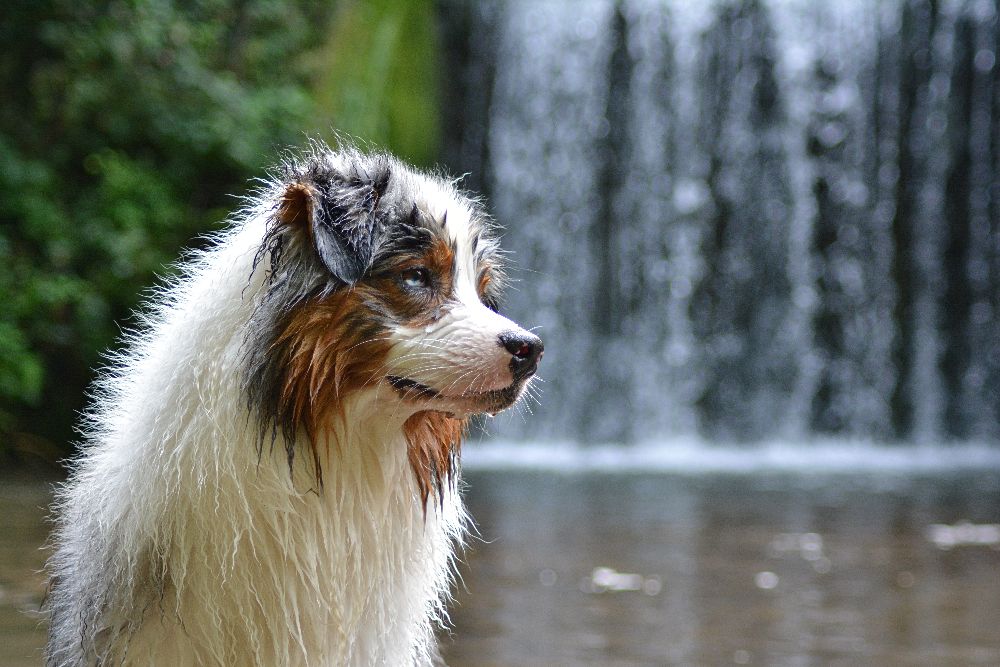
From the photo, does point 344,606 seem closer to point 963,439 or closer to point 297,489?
point 297,489

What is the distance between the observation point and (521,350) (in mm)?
2607

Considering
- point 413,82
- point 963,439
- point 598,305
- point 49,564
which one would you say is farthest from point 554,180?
point 49,564

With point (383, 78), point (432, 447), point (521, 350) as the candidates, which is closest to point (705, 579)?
point (432, 447)

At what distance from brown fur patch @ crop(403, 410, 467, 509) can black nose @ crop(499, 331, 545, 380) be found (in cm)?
22

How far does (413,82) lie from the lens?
14.4 m

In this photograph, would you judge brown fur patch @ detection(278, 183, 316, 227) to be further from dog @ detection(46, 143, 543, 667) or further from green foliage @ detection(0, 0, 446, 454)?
green foliage @ detection(0, 0, 446, 454)

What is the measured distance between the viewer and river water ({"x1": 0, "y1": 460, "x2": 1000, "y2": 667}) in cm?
443

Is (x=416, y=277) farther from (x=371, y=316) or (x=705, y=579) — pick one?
(x=705, y=579)

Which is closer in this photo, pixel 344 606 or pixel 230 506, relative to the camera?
pixel 230 506

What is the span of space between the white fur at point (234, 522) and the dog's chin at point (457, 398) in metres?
0.04

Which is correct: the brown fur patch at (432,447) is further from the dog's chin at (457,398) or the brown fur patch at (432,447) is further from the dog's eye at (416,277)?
the dog's eye at (416,277)

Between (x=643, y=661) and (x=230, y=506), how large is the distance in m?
2.15

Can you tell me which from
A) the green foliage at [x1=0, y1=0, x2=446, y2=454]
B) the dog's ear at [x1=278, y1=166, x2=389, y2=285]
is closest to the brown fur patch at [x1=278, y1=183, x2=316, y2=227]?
the dog's ear at [x1=278, y1=166, x2=389, y2=285]

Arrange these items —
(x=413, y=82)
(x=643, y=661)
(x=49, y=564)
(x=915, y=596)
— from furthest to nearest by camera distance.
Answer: (x=413, y=82) < (x=915, y=596) < (x=643, y=661) < (x=49, y=564)
